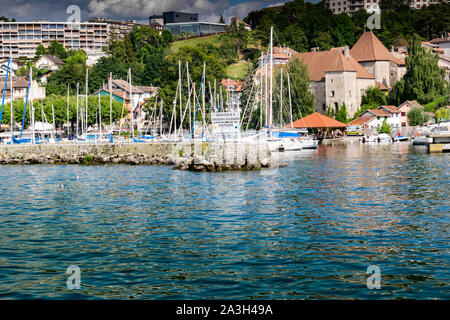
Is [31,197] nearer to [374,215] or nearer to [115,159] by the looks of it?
[374,215]

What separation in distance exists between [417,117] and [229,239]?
8215 centimetres

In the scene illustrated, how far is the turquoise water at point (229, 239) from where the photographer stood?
11820 mm

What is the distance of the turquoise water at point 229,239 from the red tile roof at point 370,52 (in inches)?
3322

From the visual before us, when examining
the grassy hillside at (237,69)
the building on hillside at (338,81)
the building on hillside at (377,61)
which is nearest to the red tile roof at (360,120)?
the building on hillside at (338,81)

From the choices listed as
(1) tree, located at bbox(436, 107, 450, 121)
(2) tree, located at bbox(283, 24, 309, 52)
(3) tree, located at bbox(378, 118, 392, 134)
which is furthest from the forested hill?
(3) tree, located at bbox(378, 118, 392, 134)

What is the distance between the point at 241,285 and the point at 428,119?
8700cm

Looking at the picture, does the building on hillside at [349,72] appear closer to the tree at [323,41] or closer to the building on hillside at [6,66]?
the tree at [323,41]

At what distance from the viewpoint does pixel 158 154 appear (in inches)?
2087

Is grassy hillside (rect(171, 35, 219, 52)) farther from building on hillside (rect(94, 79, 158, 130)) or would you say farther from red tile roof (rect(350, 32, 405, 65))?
red tile roof (rect(350, 32, 405, 65))

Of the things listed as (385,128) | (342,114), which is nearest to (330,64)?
(342,114)

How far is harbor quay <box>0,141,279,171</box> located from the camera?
132 feet

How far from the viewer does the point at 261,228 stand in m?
18.4

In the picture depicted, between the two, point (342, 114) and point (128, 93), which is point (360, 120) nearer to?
point (342, 114)
